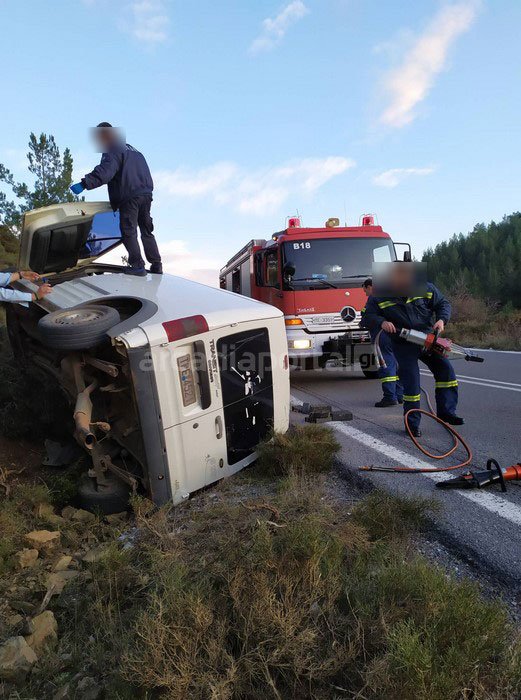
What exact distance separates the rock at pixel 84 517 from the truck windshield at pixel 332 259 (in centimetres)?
578

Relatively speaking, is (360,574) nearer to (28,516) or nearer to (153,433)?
(153,433)

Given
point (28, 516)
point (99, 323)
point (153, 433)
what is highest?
point (99, 323)

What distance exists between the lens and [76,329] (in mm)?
3447

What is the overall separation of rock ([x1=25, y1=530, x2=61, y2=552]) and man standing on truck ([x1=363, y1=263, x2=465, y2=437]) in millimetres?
3297

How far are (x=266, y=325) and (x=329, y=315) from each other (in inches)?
183

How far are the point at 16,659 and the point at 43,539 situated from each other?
1.21 metres

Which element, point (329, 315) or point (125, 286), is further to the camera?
point (329, 315)

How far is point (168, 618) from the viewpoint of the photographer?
6.27ft

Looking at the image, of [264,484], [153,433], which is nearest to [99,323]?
[153,433]

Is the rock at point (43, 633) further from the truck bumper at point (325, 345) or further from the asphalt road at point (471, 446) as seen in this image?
the truck bumper at point (325, 345)

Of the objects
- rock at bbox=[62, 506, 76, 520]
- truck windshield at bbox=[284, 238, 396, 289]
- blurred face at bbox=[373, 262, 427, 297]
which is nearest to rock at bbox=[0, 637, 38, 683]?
rock at bbox=[62, 506, 76, 520]

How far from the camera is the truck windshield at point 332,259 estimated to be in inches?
347

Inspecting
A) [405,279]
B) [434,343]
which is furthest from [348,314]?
[434,343]

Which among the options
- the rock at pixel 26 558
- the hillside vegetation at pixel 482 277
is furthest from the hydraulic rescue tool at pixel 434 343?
the hillside vegetation at pixel 482 277
